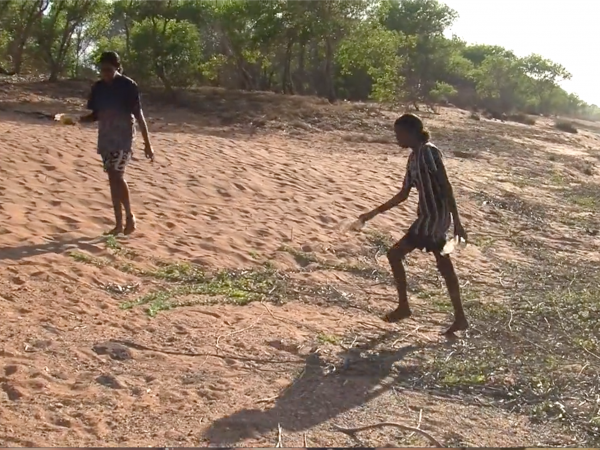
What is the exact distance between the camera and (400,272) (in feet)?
17.3

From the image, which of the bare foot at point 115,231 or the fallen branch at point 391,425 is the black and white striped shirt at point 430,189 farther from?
the bare foot at point 115,231

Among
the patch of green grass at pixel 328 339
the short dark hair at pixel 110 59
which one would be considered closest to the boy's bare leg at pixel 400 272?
the patch of green grass at pixel 328 339

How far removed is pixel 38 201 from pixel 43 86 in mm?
15658

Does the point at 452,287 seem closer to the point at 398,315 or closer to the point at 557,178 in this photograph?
the point at 398,315

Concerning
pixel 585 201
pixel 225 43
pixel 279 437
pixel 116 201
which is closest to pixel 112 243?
pixel 116 201

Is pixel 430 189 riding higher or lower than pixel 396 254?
higher

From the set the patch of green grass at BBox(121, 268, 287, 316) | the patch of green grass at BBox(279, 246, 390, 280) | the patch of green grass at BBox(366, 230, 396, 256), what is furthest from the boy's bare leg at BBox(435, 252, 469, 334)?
the patch of green grass at BBox(366, 230, 396, 256)

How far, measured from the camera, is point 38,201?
7.35 meters

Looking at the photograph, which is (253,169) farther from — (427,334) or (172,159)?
(427,334)

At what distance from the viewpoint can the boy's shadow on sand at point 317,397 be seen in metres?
3.71

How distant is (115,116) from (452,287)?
9.99ft

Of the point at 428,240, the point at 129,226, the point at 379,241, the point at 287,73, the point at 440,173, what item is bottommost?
the point at 379,241

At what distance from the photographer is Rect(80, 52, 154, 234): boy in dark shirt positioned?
6.36 m

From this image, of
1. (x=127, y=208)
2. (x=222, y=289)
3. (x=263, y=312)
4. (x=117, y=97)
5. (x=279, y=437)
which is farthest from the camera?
(x=127, y=208)
